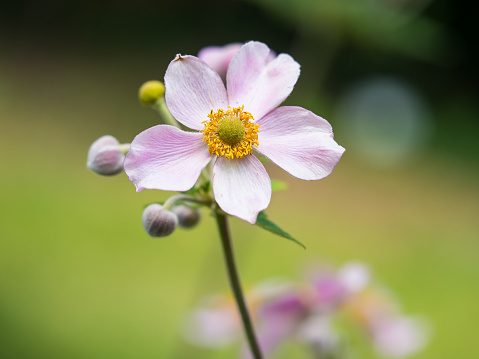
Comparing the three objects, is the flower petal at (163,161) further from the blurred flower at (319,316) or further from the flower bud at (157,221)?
the blurred flower at (319,316)

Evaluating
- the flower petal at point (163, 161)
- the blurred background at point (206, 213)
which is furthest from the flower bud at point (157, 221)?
the blurred background at point (206, 213)

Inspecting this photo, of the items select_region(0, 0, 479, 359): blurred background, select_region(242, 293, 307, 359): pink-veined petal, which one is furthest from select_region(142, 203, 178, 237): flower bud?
select_region(0, 0, 479, 359): blurred background

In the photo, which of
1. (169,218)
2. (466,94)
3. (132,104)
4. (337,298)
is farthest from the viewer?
(466,94)

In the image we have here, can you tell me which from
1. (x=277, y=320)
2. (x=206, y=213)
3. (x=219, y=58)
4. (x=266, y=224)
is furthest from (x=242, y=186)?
(x=206, y=213)

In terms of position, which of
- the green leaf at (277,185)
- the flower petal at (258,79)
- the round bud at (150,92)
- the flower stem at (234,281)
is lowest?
the flower stem at (234,281)

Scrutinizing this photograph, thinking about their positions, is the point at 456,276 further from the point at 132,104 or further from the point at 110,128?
the point at 132,104

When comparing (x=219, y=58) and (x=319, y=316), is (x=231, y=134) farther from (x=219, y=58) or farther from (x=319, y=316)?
(x=319, y=316)

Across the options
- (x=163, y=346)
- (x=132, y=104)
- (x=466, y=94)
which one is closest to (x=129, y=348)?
(x=163, y=346)

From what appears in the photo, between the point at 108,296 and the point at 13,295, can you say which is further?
the point at 108,296
